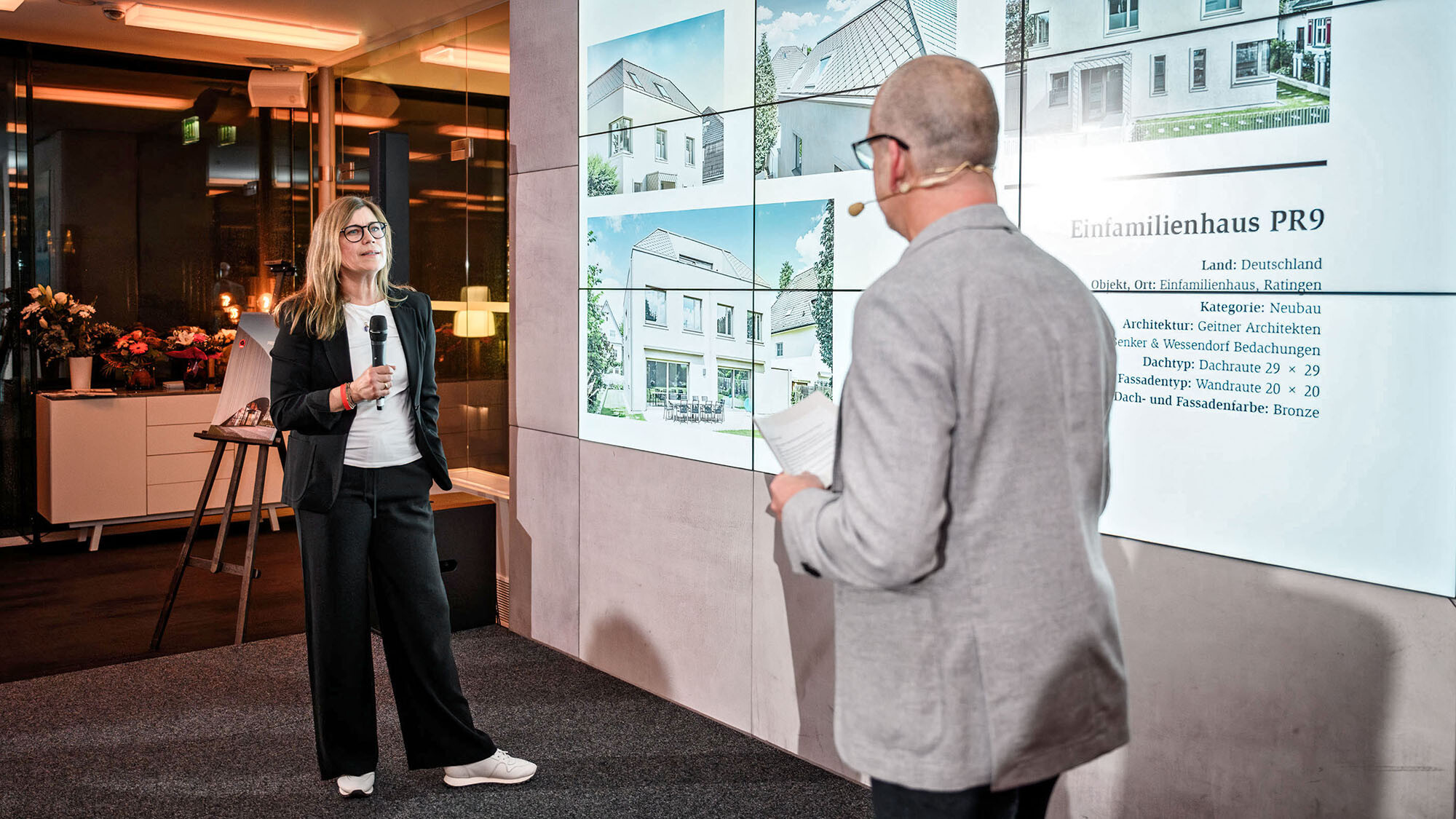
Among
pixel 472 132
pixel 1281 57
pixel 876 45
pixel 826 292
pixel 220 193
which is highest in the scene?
pixel 472 132

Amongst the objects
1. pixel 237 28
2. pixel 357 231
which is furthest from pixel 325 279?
pixel 237 28

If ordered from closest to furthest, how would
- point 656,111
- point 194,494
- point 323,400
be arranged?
point 323,400 < point 656,111 < point 194,494

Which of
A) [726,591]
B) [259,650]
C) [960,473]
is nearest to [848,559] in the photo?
[960,473]

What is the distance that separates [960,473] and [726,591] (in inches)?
101

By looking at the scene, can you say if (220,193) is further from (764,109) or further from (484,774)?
(484,774)

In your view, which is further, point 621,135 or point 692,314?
point 621,135

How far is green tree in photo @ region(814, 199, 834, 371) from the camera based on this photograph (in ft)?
11.1

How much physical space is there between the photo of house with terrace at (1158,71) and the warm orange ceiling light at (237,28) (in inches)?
208

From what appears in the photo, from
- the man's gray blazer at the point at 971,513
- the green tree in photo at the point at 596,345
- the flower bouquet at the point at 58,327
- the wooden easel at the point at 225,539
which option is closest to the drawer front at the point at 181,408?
the flower bouquet at the point at 58,327

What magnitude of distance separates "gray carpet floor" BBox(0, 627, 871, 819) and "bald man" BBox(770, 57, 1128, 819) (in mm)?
1903

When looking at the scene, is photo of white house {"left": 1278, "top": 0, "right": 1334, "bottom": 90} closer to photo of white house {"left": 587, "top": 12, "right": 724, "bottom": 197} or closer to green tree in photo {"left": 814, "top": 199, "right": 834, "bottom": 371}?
green tree in photo {"left": 814, "top": 199, "right": 834, "bottom": 371}

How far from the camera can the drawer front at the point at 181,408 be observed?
6.93 meters

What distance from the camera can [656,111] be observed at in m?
4.08

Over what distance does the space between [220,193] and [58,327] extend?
1.49 m
